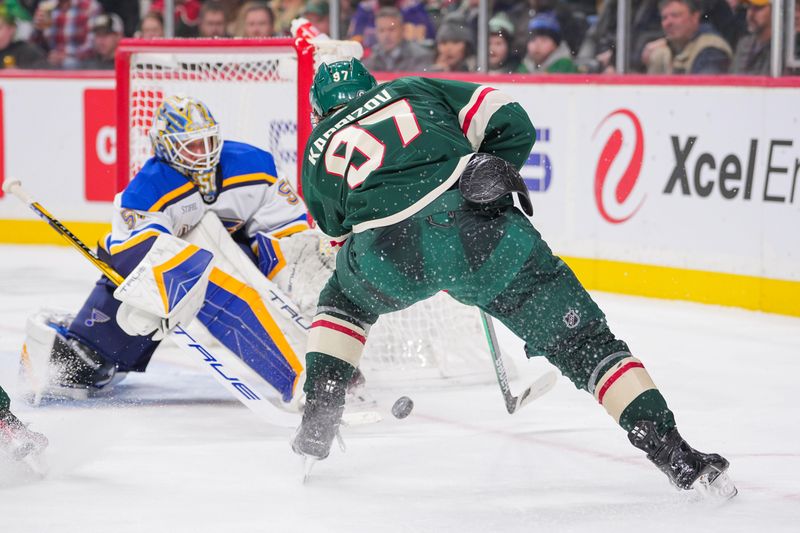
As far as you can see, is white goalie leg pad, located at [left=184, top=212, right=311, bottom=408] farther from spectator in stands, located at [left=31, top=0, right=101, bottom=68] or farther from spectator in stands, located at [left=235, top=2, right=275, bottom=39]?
spectator in stands, located at [left=31, top=0, right=101, bottom=68]

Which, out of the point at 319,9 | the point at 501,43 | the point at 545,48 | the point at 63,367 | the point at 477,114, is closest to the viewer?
the point at 477,114

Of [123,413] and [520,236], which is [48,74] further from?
[520,236]

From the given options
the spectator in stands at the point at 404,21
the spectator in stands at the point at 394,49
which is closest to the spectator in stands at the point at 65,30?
the spectator in stands at the point at 404,21

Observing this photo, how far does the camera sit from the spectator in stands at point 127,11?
23.3 ft

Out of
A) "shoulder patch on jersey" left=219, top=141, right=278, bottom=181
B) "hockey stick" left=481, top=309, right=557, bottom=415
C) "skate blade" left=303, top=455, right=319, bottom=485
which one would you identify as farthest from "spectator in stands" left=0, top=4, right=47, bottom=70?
"skate blade" left=303, top=455, right=319, bottom=485

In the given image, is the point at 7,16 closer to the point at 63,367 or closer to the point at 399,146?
the point at 63,367

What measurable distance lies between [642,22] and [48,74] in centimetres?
309

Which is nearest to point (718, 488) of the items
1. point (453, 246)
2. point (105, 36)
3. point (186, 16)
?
point (453, 246)

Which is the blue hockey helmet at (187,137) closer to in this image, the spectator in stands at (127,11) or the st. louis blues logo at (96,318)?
the st. louis blues logo at (96,318)

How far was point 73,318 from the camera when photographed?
3646 mm

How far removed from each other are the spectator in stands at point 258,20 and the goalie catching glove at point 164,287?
3451mm

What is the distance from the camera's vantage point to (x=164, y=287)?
318 centimetres

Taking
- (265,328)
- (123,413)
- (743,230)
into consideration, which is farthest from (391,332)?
(743,230)

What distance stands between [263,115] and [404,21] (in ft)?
4.19
